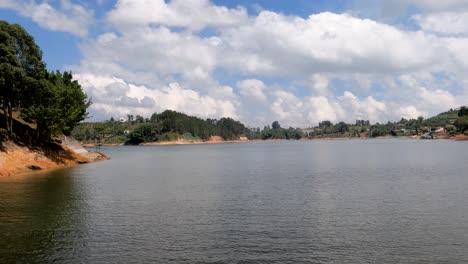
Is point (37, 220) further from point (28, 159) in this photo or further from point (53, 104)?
point (53, 104)

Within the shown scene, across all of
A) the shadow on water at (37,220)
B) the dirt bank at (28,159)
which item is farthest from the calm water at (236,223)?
the dirt bank at (28,159)

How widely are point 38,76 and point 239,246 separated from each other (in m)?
72.7

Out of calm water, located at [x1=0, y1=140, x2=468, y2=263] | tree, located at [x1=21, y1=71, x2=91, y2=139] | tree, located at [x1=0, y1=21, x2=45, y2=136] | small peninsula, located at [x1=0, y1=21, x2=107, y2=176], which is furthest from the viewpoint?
tree, located at [x1=21, y1=71, x2=91, y2=139]

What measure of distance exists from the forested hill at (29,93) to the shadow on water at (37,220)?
25.0 m

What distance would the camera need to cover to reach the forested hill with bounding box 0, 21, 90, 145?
78438 mm

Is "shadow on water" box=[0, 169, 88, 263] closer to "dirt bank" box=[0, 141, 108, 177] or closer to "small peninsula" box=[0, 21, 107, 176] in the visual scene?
"dirt bank" box=[0, 141, 108, 177]

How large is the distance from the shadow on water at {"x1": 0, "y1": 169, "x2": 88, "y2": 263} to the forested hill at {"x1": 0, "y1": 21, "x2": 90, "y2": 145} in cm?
2499

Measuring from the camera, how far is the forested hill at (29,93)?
78.4 metres

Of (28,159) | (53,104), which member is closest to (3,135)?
(28,159)

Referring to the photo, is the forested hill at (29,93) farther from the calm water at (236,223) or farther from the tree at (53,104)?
the calm water at (236,223)

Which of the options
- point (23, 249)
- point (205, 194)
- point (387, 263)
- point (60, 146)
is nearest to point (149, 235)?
point (23, 249)

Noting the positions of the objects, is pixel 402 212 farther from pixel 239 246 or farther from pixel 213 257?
pixel 213 257

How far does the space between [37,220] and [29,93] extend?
5682cm

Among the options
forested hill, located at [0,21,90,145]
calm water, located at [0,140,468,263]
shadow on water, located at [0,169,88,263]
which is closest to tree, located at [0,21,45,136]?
forested hill, located at [0,21,90,145]
